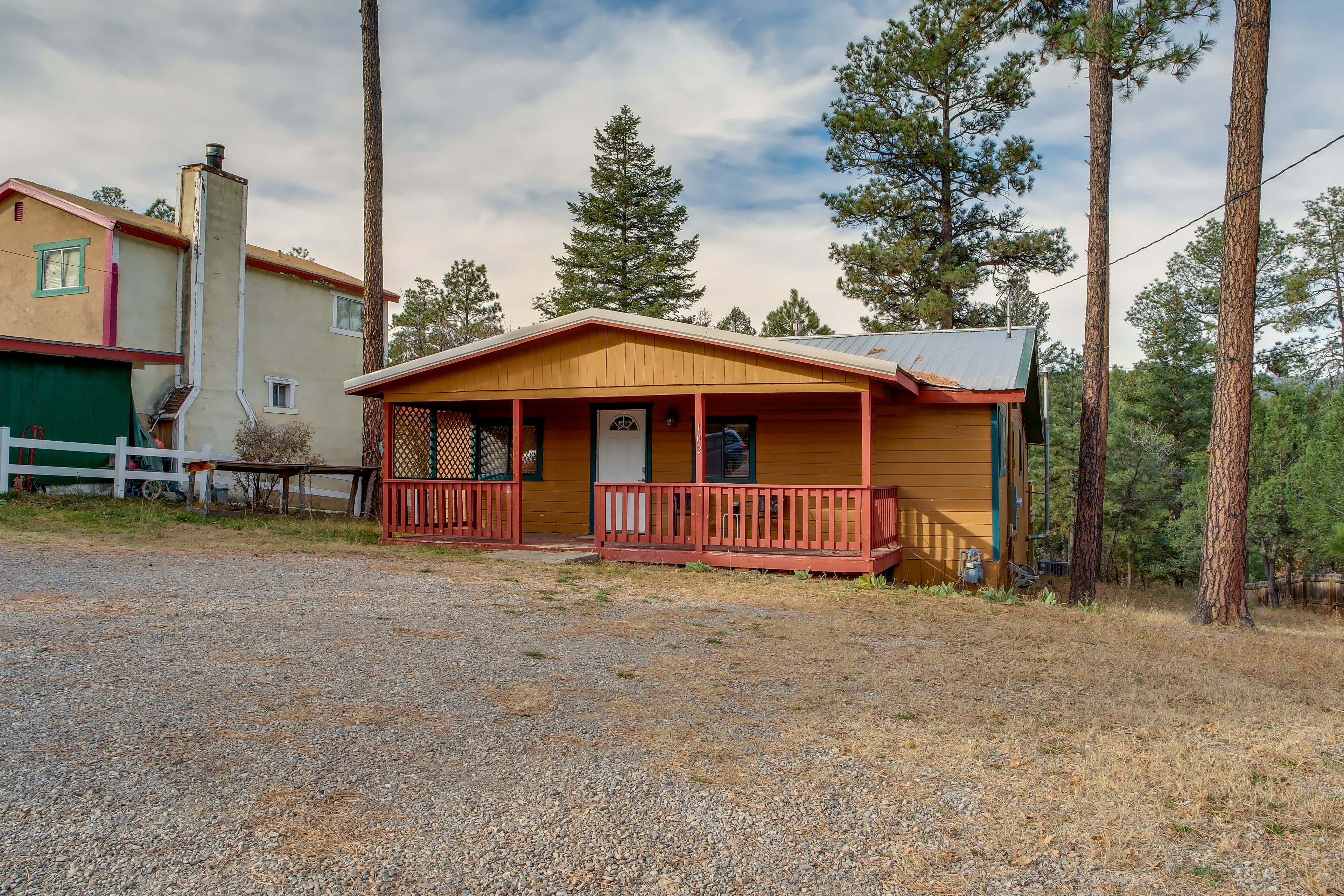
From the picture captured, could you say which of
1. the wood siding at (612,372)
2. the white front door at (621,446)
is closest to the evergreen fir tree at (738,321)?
the white front door at (621,446)

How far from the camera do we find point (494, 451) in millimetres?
13773

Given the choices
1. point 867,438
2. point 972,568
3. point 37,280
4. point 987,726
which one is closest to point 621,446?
point 867,438

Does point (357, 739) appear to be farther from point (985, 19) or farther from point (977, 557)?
point (985, 19)

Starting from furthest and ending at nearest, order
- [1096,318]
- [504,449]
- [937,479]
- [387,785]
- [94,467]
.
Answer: [94,467] < [504,449] < [1096,318] < [937,479] < [387,785]

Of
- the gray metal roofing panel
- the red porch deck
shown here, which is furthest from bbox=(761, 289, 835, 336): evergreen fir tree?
the red porch deck

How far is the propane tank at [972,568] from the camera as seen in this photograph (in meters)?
10.6

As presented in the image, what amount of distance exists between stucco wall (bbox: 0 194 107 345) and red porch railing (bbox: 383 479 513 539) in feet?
29.4

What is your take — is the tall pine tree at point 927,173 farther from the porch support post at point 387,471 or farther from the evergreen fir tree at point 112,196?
the evergreen fir tree at point 112,196

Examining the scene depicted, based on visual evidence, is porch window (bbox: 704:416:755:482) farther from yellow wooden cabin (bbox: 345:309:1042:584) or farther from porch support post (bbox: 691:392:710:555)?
porch support post (bbox: 691:392:710:555)

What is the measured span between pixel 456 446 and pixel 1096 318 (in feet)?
31.3

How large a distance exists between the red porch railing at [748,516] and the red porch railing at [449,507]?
1368 millimetres

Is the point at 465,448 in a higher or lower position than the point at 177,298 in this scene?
lower

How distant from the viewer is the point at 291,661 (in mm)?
4816

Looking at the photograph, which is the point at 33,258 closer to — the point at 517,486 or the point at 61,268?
the point at 61,268
